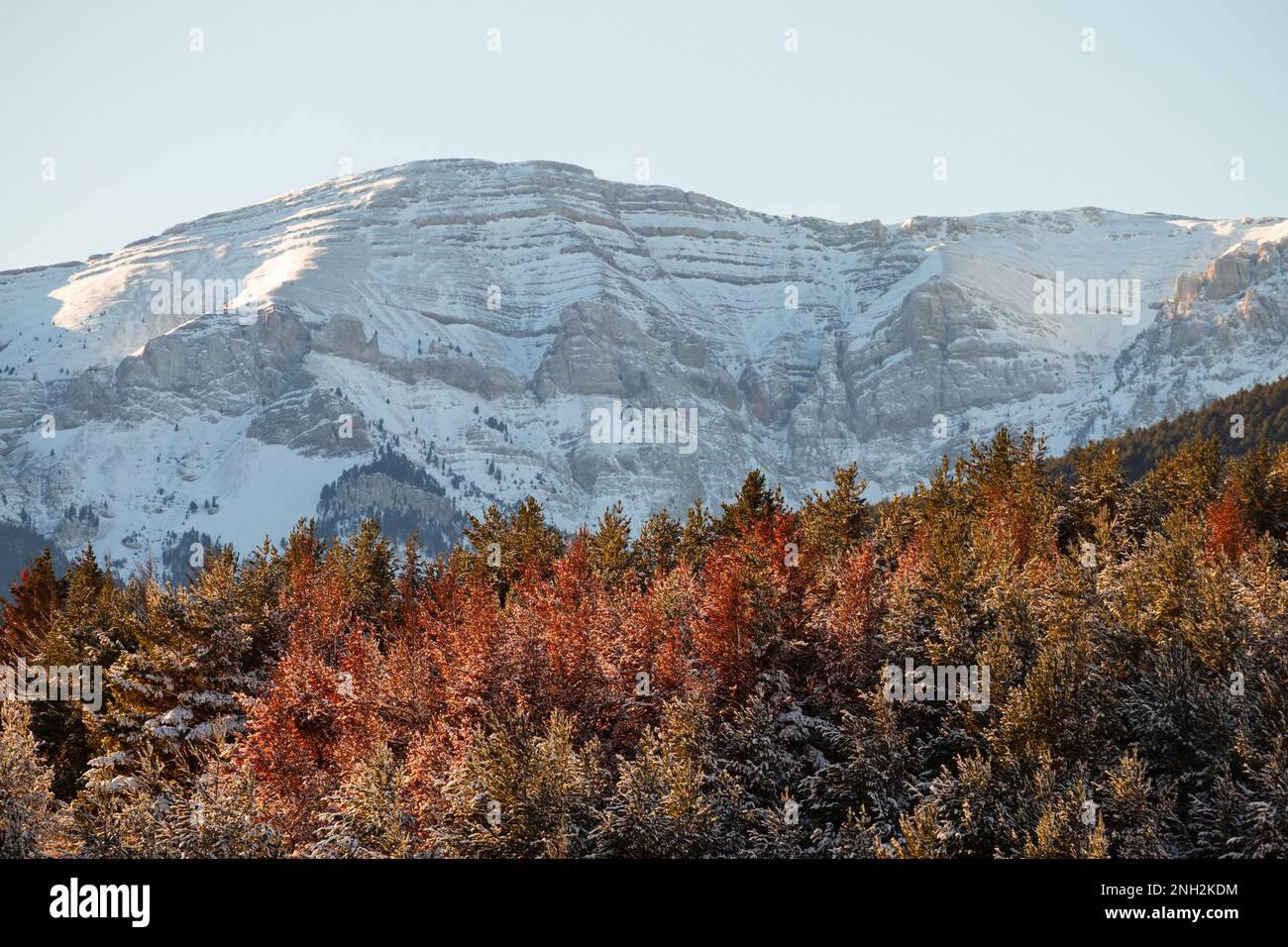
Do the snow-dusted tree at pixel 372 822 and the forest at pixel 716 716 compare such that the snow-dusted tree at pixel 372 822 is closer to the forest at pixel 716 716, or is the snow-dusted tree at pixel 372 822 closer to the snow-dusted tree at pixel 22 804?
the forest at pixel 716 716

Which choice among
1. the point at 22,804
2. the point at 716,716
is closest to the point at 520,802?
the point at 22,804

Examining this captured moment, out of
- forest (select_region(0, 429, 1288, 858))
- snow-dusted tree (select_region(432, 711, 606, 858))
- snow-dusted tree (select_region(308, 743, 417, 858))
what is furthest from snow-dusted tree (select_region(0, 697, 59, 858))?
snow-dusted tree (select_region(432, 711, 606, 858))

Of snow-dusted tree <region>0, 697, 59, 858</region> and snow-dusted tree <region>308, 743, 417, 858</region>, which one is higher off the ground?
snow-dusted tree <region>0, 697, 59, 858</region>

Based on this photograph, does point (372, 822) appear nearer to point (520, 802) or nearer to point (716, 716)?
point (520, 802)

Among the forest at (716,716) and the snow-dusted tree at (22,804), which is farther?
the forest at (716,716)

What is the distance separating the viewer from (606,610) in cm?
4475

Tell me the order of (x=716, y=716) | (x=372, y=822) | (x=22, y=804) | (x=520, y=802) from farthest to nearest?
1. (x=716, y=716)
2. (x=520, y=802)
3. (x=372, y=822)
4. (x=22, y=804)

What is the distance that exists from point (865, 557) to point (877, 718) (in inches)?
468

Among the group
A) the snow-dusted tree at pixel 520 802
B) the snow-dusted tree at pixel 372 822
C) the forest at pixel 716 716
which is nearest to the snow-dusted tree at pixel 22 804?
the forest at pixel 716 716

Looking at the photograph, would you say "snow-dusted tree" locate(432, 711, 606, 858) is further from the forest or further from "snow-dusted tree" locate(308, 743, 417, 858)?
"snow-dusted tree" locate(308, 743, 417, 858)

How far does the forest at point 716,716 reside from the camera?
2853 centimetres

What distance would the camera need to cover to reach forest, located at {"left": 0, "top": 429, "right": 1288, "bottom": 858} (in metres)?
28.5

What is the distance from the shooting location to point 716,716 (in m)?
39.0
